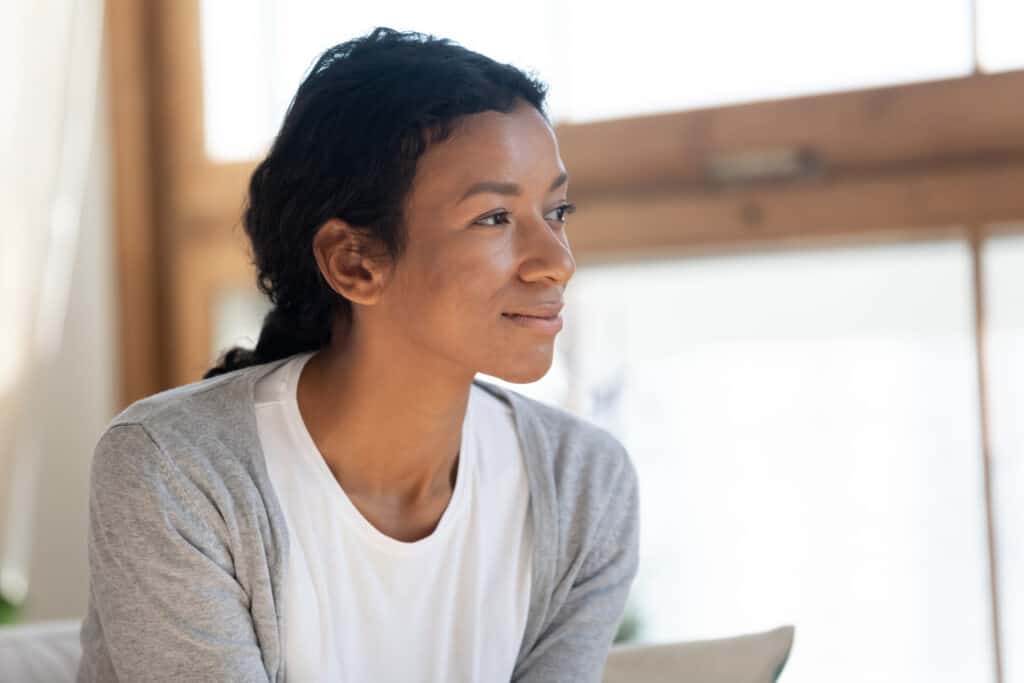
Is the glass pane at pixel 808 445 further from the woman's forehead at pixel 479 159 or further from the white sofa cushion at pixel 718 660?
the woman's forehead at pixel 479 159

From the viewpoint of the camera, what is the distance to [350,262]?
134cm

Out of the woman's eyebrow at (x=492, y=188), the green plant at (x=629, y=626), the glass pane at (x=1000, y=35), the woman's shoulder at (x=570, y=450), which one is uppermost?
the glass pane at (x=1000, y=35)

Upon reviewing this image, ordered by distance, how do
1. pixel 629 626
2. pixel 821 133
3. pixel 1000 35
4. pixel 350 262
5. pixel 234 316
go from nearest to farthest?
pixel 350 262 → pixel 1000 35 → pixel 821 133 → pixel 629 626 → pixel 234 316

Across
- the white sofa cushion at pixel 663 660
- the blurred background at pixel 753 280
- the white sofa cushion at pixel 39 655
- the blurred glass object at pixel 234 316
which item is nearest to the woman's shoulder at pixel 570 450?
the white sofa cushion at pixel 663 660

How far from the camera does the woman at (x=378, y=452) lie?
4.06 feet

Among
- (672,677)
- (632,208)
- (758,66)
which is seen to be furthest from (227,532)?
(758,66)

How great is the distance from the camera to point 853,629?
195 cm

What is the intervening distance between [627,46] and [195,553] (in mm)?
1225

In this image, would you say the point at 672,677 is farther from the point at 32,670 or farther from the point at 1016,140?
the point at 1016,140

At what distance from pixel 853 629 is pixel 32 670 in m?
1.16

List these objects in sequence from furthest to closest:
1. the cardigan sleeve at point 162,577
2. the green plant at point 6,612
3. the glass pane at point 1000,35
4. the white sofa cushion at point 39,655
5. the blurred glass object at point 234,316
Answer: the blurred glass object at point 234,316 → the green plant at point 6,612 → the glass pane at point 1000,35 → the white sofa cushion at point 39,655 → the cardigan sleeve at point 162,577

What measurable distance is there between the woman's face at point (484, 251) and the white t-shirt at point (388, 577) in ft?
0.66

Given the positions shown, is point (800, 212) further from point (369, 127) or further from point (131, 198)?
point (131, 198)

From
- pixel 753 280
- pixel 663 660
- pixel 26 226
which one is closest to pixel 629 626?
pixel 753 280
